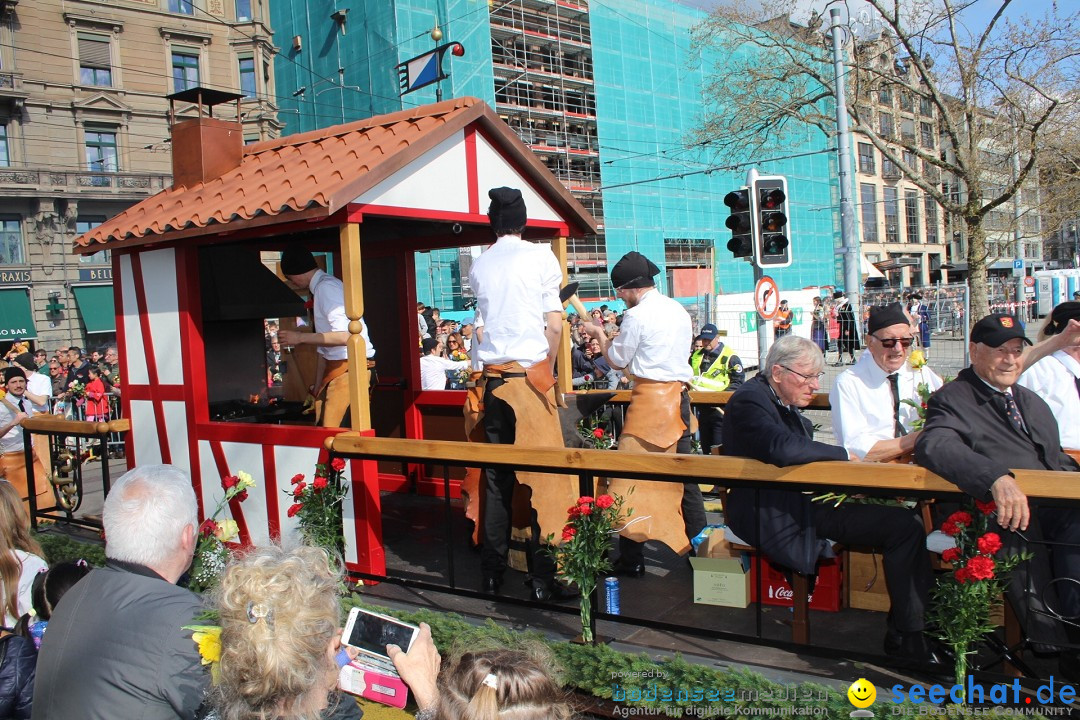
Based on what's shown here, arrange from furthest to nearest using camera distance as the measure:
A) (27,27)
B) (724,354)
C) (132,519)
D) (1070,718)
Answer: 1. (27,27)
2. (724,354)
3. (1070,718)
4. (132,519)

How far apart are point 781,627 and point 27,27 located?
130 ft

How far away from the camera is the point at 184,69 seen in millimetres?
37469

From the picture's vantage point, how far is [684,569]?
4867mm

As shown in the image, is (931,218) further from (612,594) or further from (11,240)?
(612,594)

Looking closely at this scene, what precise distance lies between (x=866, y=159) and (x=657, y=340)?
2184 inches

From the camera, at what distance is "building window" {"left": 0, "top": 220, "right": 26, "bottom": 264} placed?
32562 mm

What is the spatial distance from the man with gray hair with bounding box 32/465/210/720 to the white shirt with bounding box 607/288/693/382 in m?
3.07

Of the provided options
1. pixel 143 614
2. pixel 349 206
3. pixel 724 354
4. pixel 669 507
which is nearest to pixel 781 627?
pixel 669 507

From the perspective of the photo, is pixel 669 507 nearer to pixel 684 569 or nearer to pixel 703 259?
pixel 684 569

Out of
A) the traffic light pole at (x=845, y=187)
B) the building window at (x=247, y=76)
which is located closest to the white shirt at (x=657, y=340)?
the traffic light pole at (x=845, y=187)

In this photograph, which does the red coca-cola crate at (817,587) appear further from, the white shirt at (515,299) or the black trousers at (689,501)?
the white shirt at (515,299)

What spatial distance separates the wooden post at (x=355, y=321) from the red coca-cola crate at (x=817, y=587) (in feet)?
7.77

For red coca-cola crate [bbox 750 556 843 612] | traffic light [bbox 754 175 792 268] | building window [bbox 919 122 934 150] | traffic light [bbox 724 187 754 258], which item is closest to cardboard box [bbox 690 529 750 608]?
red coca-cola crate [bbox 750 556 843 612]

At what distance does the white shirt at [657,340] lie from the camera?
16.0ft
